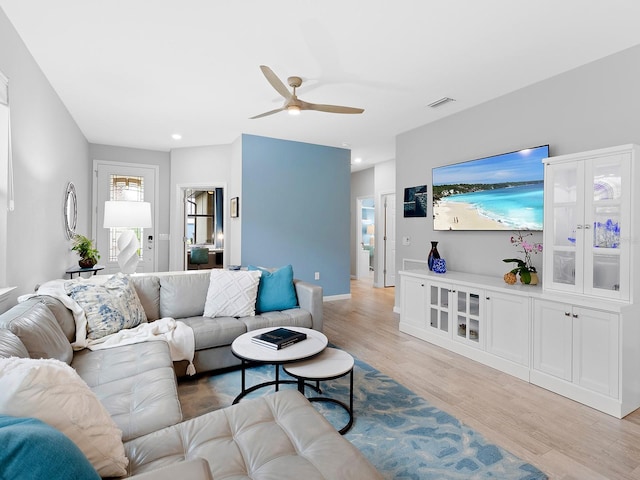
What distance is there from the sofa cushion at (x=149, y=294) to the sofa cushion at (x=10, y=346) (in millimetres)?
1436

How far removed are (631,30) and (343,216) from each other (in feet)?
13.3

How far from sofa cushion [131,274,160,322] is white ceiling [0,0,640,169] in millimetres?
1867

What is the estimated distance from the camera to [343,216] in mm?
5887

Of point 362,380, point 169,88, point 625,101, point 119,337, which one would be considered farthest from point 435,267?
point 169,88

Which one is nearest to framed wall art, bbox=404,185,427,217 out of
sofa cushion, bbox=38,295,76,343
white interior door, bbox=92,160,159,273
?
sofa cushion, bbox=38,295,76,343

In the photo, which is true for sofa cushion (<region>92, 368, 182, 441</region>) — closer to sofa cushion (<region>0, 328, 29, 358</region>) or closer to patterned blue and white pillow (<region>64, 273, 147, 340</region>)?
sofa cushion (<region>0, 328, 29, 358</region>)

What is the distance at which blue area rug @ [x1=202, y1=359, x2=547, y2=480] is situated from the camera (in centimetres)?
174

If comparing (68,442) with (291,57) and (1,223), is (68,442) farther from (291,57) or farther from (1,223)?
(291,57)

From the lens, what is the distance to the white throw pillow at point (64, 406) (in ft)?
3.17

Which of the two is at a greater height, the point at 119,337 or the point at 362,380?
the point at 119,337

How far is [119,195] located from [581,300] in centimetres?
645

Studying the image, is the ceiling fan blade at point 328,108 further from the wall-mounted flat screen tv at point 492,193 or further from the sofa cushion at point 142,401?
the sofa cushion at point 142,401

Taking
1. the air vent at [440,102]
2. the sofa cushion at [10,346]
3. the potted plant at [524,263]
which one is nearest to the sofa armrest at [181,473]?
the sofa cushion at [10,346]

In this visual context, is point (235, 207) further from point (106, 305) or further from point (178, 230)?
point (106, 305)
